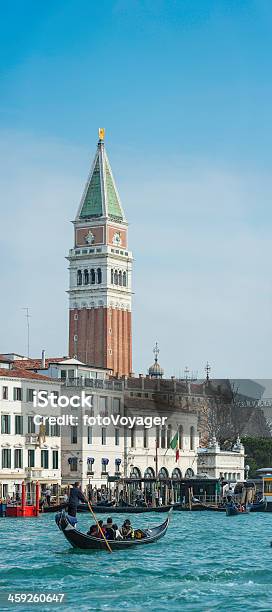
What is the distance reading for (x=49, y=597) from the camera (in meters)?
32.2

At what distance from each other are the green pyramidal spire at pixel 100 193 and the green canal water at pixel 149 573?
78656 mm

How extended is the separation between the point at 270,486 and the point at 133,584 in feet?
158

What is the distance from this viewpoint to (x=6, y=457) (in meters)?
79.7

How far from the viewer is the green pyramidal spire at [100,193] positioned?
423 ft

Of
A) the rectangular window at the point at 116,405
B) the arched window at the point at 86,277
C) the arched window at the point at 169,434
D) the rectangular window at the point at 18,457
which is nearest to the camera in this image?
the rectangular window at the point at 18,457

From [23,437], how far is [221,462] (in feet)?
79.0

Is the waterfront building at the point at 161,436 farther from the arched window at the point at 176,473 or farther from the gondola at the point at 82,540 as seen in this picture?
the gondola at the point at 82,540

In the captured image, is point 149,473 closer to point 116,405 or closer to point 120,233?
point 116,405

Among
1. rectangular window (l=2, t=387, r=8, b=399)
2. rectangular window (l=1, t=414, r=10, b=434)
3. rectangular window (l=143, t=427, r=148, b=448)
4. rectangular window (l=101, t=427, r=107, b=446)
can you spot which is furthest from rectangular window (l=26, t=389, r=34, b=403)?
rectangular window (l=143, t=427, r=148, b=448)

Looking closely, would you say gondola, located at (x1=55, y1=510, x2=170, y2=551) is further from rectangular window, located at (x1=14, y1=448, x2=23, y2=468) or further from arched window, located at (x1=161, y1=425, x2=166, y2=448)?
arched window, located at (x1=161, y1=425, x2=166, y2=448)

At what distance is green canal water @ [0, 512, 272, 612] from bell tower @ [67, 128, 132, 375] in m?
74.6

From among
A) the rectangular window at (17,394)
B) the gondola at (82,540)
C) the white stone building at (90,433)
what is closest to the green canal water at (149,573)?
the gondola at (82,540)

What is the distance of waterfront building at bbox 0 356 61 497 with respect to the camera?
3132 inches

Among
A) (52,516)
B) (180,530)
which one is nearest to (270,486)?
(52,516)
